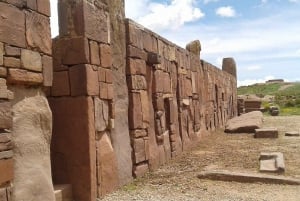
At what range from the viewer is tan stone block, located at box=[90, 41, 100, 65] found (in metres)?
5.78

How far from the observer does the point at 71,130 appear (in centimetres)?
566

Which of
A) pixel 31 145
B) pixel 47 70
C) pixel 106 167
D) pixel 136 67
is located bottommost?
pixel 106 167

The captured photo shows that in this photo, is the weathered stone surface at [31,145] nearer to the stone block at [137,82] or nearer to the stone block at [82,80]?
the stone block at [82,80]

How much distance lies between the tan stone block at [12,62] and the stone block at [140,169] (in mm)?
3500

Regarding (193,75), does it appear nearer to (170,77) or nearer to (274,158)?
(170,77)

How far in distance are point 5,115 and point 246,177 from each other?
4.44 m

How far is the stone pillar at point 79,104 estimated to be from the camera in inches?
219

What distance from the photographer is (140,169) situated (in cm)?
726

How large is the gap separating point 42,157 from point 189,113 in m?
6.99

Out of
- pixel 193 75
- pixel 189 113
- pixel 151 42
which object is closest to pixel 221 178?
pixel 151 42

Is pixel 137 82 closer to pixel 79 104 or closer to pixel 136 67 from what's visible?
pixel 136 67

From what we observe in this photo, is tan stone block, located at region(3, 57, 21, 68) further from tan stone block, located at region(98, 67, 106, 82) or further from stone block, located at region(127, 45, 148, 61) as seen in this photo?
stone block, located at region(127, 45, 148, 61)

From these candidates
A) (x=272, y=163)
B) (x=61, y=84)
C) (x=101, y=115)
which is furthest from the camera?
(x=272, y=163)

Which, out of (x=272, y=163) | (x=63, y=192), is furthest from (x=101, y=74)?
(x=272, y=163)
